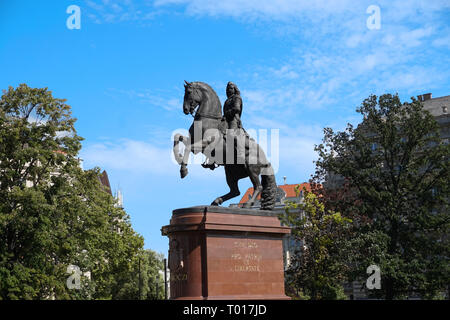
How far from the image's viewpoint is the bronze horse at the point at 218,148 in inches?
657

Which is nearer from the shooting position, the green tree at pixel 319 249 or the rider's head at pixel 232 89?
the rider's head at pixel 232 89

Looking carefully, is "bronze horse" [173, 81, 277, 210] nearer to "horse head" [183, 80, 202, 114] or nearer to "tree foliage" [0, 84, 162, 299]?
"horse head" [183, 80, 202, 114]

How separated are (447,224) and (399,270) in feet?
14.5

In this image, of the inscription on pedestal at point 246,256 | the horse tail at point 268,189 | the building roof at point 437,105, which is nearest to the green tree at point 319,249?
the horse tail at point 268,189

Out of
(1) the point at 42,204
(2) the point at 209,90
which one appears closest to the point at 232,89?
(2) the point at 209,90

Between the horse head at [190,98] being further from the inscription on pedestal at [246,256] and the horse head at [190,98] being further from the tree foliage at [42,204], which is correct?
the tree foliage at [42,204]

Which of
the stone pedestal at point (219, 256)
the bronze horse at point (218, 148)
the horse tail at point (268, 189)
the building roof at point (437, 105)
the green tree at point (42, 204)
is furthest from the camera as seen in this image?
the building roof at point (437, 105)

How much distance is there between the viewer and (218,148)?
55.9ft

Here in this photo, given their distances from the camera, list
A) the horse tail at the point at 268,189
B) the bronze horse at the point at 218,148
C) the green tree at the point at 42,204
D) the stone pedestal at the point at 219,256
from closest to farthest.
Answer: the stone pedestal at the point at 219,256 → the bronze horse at the point at 218,148 → the horse tail at the point at 268,189 → the green tree at the point at 42,204

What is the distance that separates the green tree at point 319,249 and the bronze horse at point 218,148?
19.4 meters

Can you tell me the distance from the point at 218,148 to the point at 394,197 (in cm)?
2371

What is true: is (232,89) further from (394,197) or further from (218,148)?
(394,197)

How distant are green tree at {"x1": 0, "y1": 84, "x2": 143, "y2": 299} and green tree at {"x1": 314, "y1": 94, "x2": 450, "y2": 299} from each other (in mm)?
15540
